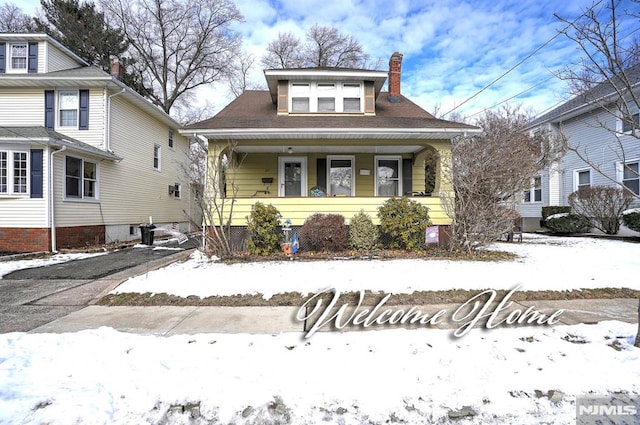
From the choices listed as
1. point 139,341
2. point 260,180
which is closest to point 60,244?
point 260,180

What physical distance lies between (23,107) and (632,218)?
78.3 ft

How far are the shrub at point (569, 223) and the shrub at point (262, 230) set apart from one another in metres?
13.6

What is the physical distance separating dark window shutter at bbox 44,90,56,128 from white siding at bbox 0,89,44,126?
133 millimetres

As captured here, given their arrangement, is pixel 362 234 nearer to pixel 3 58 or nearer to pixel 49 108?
pixel 49 108

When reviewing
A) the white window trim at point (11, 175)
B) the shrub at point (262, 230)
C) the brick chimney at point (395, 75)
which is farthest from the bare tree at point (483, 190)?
the white window trim at point (11, 175)

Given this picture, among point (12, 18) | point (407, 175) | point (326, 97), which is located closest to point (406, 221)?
point (407, 175)

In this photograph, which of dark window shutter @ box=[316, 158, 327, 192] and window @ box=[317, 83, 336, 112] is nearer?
dark window shutter @ box=[316, 158, 327, 192]

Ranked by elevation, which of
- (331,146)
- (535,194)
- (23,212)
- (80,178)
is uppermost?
(331,146)

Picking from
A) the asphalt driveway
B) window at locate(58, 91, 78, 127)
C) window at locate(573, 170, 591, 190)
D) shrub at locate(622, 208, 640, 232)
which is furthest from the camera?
window at locate(573, 170, 591, 190)

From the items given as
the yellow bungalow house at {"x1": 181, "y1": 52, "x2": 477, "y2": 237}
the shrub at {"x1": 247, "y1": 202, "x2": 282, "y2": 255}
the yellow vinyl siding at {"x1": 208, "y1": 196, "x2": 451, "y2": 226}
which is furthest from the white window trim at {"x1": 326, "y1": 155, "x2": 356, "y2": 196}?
the shrub at {"x1": 247, "y1": 202, "x2": 282, "y2": 255}

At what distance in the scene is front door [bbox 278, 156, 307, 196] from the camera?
1206 centimetres

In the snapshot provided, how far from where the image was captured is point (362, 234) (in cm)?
883

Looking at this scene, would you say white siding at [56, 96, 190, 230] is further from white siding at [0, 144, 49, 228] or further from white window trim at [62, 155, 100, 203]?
white siding at [0, 144, 49, 228]

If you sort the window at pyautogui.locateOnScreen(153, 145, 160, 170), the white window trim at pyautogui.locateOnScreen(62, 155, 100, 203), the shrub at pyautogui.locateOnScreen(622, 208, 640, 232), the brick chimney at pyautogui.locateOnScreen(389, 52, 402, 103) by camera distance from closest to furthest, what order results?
the white window trim at pyautogui.locateOnScreen(62, 155, 100, 203) < the shrub at pyautogui.locateOnScreen(622, 208, 640, 232) < the brick chimney at pyautogui.locateOnScreen(389, 52, 402, 103) < the window at pyautogui.locateOnScreen(153, 145, 160, 170)
